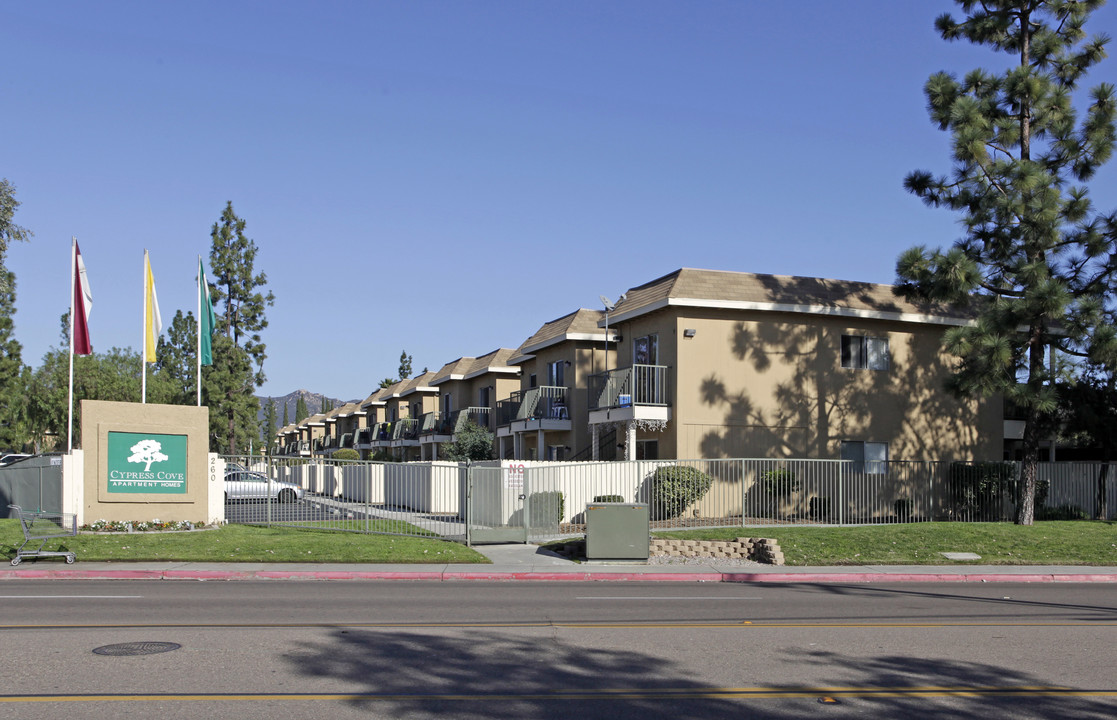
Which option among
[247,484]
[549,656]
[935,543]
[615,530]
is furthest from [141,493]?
[935,543]

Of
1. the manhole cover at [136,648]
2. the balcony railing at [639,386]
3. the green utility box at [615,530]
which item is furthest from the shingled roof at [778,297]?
the manhole cover at [136,648]

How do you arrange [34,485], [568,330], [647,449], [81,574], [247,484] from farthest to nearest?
1. [568,330]
2. [247,484]
3. [647,449]
4. [34,485]
5. [81,574]

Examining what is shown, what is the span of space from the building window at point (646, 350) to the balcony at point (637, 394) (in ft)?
2.69

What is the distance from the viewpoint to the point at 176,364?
69.0 metres

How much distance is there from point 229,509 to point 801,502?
16174 millimetres

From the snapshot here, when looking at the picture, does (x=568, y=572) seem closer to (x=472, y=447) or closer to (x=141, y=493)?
(x=141, y=493)

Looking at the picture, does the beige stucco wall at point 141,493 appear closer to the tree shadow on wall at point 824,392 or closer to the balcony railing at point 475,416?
the tree shadow on wall at point 824,392

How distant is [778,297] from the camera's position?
3048 centimetres

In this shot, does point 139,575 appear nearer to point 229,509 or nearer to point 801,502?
point 229,509

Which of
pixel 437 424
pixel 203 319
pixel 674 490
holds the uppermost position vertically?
pixel 203 319

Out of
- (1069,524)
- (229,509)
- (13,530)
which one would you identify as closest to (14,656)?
(13,530)

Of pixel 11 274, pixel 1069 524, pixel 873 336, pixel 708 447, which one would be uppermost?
pixel 11 274

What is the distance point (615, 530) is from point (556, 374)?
1859 cm

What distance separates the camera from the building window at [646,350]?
101 ft
